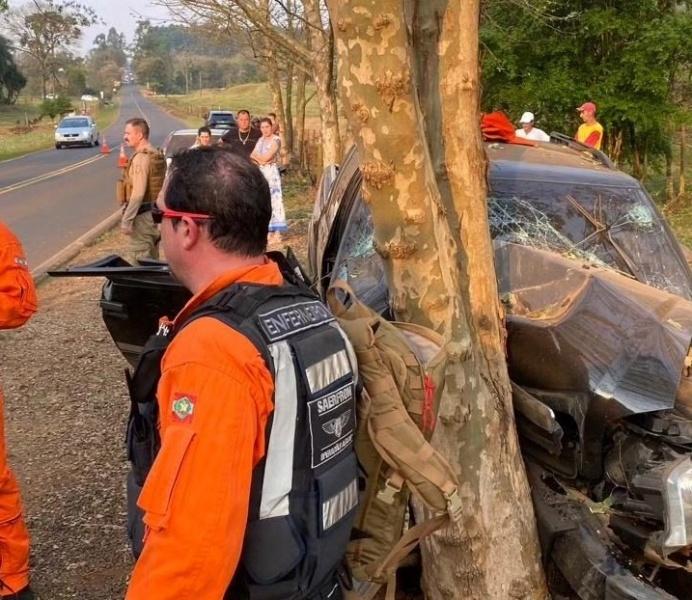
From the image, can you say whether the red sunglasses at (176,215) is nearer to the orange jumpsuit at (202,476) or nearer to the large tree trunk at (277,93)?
the orange jumpsuit at (202,476)

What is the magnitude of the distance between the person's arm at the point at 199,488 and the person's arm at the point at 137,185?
5780 millimetres

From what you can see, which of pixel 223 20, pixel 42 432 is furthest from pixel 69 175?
pixel 42 432

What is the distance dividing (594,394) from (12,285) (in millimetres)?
2094

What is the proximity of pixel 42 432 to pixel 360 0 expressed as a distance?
3466mm

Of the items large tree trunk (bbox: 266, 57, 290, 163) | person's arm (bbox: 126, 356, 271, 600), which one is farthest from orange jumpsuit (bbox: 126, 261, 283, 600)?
large tree trunk (bbox: 266, 57, 290, 163)

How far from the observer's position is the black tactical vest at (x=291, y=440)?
1.54m

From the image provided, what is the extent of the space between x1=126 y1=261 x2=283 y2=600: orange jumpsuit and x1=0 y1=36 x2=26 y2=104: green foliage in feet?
224

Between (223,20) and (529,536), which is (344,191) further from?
(223,20)

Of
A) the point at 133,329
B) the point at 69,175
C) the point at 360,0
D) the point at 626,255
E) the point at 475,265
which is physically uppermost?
the point at 360,0

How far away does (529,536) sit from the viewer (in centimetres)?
275

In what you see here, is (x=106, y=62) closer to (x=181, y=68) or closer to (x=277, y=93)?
(x=181, y=68)

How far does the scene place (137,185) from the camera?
6.94 metres

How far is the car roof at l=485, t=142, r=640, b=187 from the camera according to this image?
4160 mm

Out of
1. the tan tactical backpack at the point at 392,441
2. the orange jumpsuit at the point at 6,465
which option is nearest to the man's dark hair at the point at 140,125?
the orange jumpsuit at the point at 6,465
